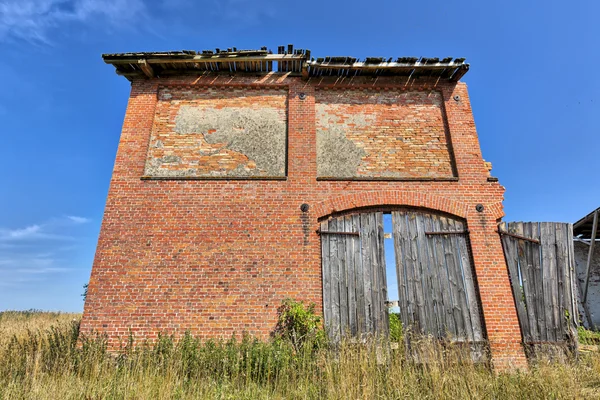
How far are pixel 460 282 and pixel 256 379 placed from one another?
4.56 m

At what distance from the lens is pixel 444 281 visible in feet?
22.9

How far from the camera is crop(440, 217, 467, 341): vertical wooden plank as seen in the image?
22.0 feet

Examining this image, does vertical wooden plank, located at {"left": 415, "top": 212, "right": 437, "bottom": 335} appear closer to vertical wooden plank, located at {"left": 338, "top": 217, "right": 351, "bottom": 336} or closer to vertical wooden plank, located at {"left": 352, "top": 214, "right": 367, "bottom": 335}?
vertical wooden plank, located at {"left": 352, "top": 214, "right": 367, "bottom": 335}

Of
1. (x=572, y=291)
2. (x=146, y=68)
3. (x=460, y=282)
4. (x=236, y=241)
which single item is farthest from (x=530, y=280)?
(x=146, y=68)

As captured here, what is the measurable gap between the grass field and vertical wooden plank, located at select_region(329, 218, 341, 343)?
84 cm

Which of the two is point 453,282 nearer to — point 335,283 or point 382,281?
point 382,281

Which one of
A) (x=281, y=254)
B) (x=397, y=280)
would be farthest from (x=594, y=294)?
(x=281, y=254)

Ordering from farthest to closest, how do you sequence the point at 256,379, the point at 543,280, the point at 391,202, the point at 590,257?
the point at 590,257 → the point at 391,202 → the point at 543,280 → the point at 256,379

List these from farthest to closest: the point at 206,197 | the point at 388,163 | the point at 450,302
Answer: the point at 388,163 → the point at 206,197 → the point at 450,302

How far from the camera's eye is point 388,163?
25.8ft

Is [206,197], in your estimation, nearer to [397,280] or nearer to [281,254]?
[281,254]

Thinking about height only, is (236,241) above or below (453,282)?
above

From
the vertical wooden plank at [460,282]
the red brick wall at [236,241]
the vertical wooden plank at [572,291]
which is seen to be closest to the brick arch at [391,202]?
the red brick wall at [236,241]

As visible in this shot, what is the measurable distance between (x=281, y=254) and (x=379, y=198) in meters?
2.51
